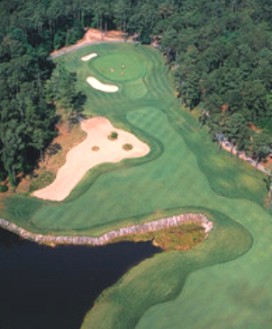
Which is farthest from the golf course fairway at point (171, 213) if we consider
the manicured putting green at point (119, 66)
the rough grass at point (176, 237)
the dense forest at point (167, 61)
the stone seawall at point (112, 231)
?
the dense forest at point (167, 61)

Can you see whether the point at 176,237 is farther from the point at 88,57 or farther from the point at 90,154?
the point at 88,57

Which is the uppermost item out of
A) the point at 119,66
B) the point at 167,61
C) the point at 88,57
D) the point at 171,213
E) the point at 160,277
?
the point at 167,61

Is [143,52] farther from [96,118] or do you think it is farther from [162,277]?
[162,277]

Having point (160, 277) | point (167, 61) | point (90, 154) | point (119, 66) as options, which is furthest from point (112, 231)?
point (167, 61)

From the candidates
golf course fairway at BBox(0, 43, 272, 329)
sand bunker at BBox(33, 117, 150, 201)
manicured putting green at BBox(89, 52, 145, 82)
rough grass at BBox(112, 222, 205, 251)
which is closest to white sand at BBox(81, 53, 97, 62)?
manicured putting green at BBox(89, 52, 145, 82)

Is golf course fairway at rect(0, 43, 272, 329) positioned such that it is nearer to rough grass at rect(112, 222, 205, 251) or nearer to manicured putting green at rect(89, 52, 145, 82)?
rough grass at rect(112, 222, 205, 251)

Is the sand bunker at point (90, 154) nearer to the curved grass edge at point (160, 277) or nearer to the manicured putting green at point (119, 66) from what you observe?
the manicured putting green at point (119, 66)
